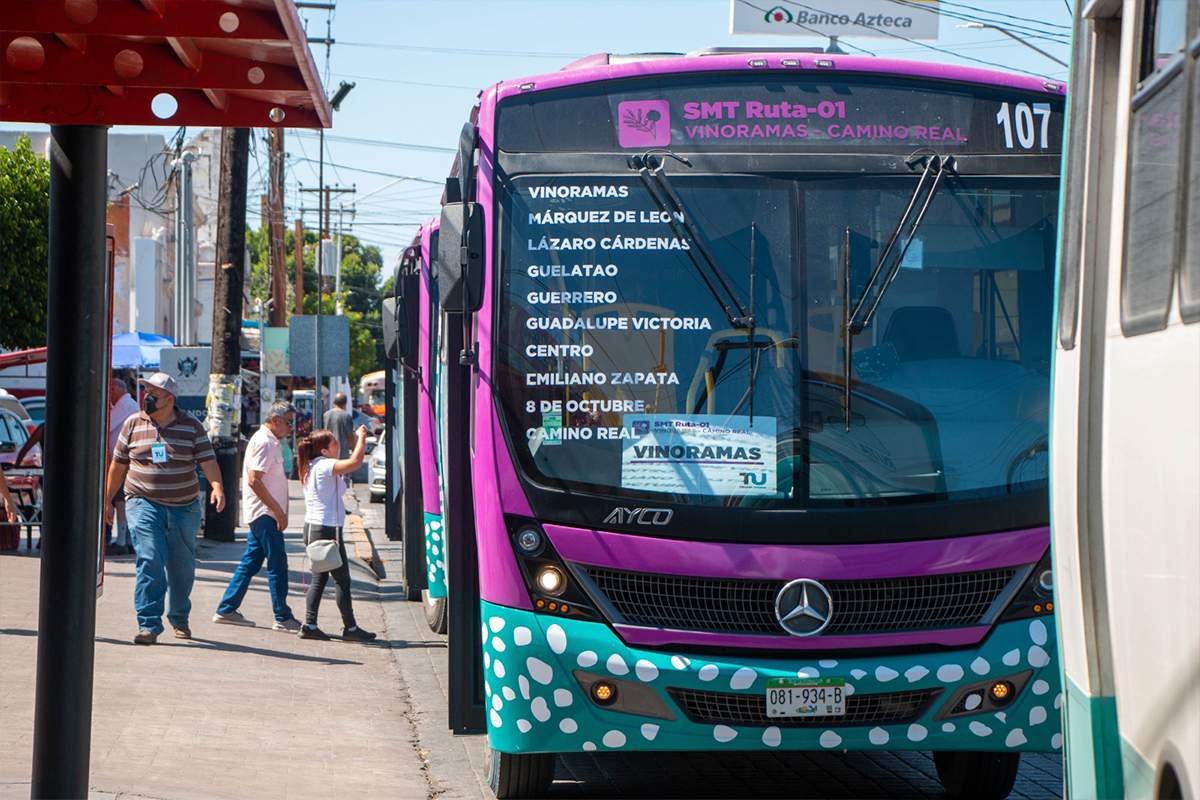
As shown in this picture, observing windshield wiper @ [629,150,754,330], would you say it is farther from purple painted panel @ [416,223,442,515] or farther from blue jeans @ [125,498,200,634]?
blue jeans @ [125,498,200,634]

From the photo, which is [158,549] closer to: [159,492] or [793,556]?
[159,492]

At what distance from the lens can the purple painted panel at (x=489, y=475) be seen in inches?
225

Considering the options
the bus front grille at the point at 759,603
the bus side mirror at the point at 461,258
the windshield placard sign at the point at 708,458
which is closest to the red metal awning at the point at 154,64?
the bus side mirror at the point at 461,258

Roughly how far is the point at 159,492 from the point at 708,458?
5.80 metres

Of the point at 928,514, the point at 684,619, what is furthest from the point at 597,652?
the point at 928,514

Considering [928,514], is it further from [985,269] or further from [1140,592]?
[1140,592]

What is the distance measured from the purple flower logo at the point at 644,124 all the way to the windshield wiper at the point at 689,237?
0.08 m

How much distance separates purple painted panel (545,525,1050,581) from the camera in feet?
18.3

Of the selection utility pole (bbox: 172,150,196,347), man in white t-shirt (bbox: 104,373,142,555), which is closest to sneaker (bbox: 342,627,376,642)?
man in white t-shirt (bbox: 104,373,142,555)

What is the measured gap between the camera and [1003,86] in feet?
20.0

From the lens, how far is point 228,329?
17.9 metres

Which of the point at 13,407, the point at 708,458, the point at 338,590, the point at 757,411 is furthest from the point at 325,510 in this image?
the point at 13,407

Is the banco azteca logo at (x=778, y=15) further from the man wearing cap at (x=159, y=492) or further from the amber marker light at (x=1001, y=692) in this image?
the amber marker light at (x=1001, y=692)

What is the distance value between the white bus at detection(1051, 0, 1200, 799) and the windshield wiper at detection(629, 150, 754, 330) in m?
1.95
